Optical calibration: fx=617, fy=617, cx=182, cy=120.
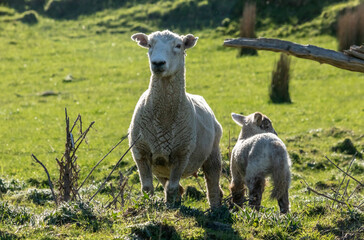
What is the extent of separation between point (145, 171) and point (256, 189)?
147 cm

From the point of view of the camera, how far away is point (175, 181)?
7.99 meters

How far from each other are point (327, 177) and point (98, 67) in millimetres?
14947

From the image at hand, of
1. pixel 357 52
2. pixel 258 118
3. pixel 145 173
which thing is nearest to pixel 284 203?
pixel 258 118

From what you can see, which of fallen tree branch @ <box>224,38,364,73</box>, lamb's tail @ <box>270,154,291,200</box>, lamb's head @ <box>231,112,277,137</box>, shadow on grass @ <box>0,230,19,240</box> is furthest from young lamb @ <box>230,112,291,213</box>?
shadow on grass @ <box>0,230,19,240</box>

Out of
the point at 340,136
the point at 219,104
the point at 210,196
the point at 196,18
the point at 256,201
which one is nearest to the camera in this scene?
the point at 256,201

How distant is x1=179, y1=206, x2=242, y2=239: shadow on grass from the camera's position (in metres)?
6.60

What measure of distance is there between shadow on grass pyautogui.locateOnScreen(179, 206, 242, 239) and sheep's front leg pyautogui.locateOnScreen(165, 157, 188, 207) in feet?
1.84

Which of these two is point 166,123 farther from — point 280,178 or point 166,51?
point 280,178

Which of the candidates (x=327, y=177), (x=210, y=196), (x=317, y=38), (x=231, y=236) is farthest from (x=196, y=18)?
(x=231, y=236)

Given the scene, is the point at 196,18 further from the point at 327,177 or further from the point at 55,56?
the point at 327,177

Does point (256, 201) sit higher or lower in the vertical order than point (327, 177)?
higher

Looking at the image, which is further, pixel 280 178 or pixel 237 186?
pixel 237 186

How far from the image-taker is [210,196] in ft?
31.3

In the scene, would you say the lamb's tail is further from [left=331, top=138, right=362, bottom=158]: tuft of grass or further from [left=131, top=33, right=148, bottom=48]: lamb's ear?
[left=331, top=138, right=362, bottom=158]: tuft of grass
